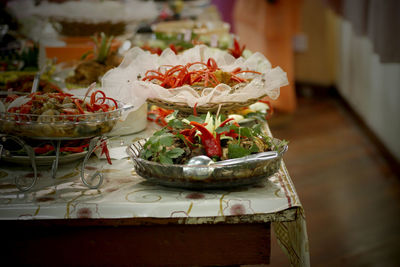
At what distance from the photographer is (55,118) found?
0.92m

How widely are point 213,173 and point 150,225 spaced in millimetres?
156

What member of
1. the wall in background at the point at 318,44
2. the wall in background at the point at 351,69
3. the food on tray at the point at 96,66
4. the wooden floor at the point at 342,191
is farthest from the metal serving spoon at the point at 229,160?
the wall in background at the point at 318,44

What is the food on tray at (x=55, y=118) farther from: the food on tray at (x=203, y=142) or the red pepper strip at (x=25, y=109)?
the food on tray at (x=203, y=142)

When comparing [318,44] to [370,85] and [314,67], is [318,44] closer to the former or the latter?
[314,67]

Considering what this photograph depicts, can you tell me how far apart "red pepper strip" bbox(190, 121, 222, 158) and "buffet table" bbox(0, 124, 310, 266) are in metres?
0.08

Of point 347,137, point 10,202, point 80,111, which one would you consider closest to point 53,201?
point 10,202

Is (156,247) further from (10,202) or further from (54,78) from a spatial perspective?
(54,78)

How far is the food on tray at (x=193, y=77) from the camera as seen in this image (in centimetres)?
119

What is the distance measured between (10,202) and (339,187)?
89.8 inches

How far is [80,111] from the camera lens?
0.98 m

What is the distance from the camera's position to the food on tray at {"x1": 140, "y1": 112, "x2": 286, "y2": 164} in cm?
91

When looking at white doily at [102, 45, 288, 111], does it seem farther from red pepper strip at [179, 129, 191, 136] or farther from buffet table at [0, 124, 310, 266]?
buffet table at [0, 124, 310, 266]

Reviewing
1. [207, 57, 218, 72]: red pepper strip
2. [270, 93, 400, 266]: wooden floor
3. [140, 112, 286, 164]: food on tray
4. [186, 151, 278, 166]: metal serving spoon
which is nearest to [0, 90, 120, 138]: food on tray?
[140, 112, 286, 164]: food on tray

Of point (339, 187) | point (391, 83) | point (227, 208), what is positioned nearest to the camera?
point (227, 208)
